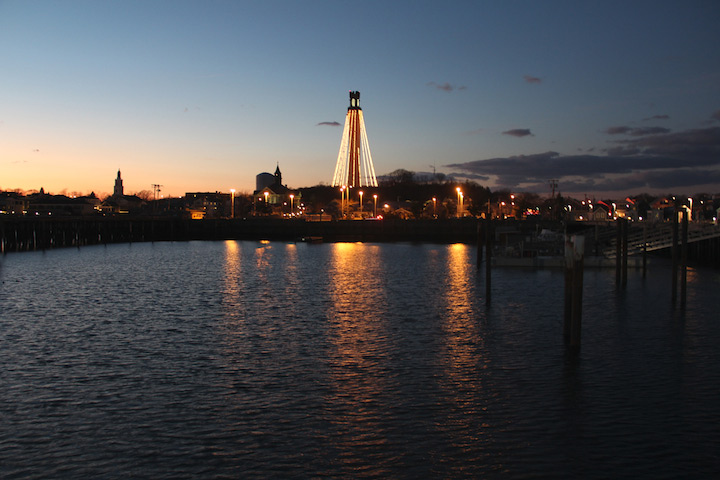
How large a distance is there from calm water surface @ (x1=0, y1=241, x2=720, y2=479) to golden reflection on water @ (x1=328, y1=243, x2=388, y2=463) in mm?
96

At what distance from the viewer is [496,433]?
14344 millimetres

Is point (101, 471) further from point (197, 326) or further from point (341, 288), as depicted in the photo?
point (341, 288)

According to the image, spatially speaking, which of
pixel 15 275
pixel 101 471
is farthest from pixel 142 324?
pixel 15 275

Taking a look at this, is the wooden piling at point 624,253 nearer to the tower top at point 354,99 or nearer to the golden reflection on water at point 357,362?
the golden reflection on water at point 357,362

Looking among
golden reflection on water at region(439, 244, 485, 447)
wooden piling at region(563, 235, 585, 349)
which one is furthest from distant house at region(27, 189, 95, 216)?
wooden piling at region(563, 235, 585, 349)

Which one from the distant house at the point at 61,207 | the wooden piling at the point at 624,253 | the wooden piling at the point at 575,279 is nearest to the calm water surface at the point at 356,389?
the wooden piling at the point at 575,279

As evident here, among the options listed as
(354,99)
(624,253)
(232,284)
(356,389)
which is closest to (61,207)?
(354,99)

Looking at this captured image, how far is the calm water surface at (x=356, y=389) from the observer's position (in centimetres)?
1285

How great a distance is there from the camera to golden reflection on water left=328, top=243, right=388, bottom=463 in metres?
14.5

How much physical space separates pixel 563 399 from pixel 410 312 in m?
15.7

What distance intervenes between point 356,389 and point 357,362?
3237 millimetres

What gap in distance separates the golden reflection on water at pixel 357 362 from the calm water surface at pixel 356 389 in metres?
0.10

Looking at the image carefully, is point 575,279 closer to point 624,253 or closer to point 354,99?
point 624,253

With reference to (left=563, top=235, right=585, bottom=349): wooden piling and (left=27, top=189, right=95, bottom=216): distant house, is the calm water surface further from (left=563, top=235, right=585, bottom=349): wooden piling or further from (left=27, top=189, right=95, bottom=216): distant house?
(left=27, top=189, right=95, bottom=216): distant house
